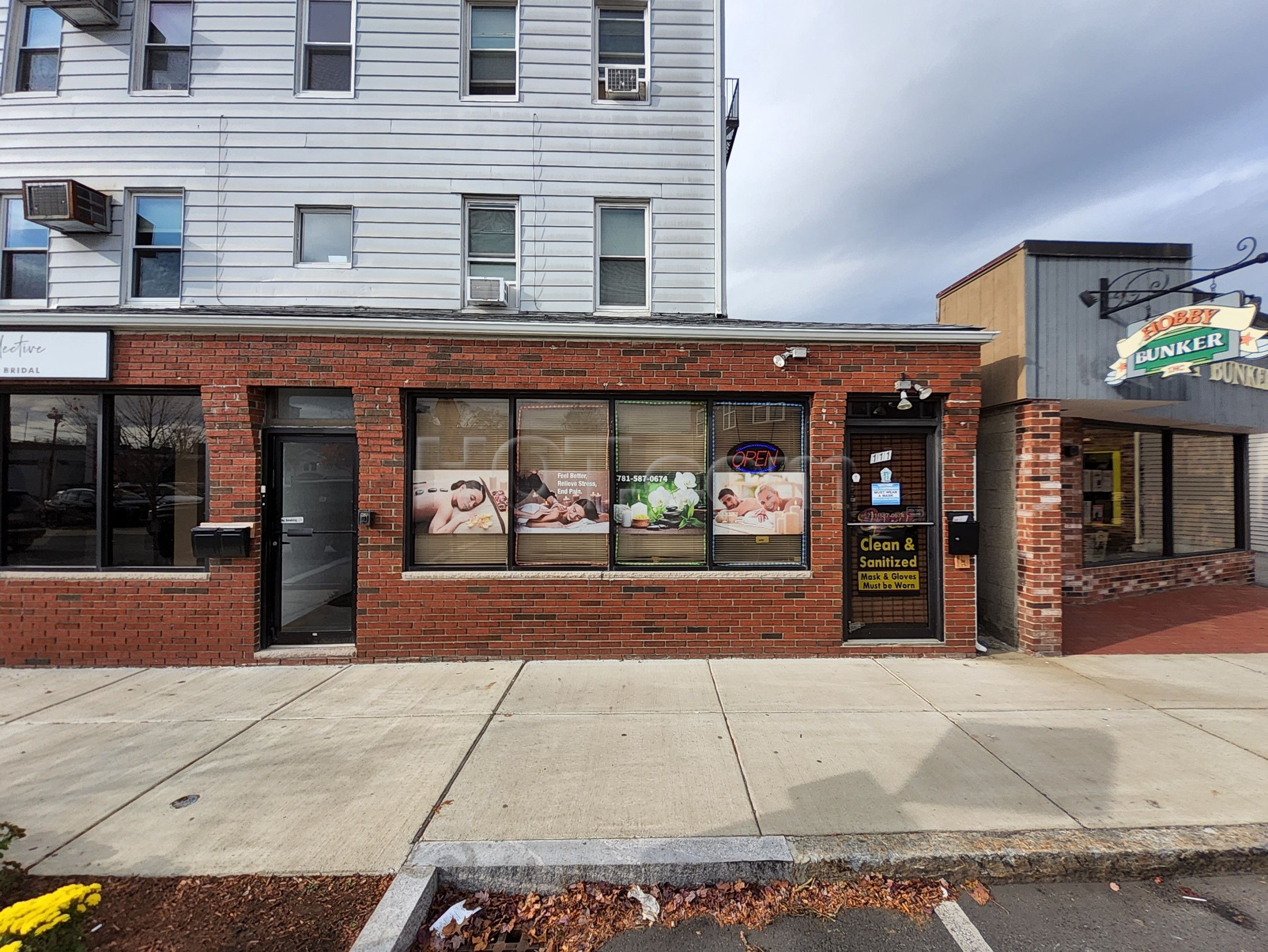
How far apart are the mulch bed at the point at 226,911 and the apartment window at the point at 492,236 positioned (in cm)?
666

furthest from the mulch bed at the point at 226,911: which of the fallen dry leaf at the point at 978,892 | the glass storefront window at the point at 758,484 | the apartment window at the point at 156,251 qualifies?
the apartment window at the point at 156,251

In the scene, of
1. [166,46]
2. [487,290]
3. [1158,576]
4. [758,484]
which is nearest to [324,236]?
[487,290]

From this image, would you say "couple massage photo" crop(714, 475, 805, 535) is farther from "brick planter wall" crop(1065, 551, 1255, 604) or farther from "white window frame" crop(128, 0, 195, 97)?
"white window frame" crop(128, 0, 195, 97)

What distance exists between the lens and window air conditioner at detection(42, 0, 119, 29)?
23.2 ft

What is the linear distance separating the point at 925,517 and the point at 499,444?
485 centimetres

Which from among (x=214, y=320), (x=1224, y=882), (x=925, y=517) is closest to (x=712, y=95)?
(x=925, y=517)

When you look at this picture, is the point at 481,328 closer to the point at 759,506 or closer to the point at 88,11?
the point at 759,506

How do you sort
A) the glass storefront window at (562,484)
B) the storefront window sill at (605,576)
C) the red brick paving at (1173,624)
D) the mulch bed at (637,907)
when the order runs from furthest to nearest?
the red brick paving at (1173,624) → the glass storefront window at (562,484) → the storefront window sill at (605,576) → the mulch bed at (637,907)

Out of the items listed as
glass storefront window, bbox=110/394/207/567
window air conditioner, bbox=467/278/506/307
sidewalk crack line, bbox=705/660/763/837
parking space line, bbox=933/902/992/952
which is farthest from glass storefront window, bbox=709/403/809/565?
glass storefront window, bbox=110/394/207/567

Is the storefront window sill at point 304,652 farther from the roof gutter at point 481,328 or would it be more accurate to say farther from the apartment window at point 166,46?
the apartment window at point 166,46

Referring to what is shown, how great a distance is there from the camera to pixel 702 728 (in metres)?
4.30

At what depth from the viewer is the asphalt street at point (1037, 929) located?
98.3 inches

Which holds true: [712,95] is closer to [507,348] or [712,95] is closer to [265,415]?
[507,348]

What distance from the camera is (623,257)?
7.58 m
